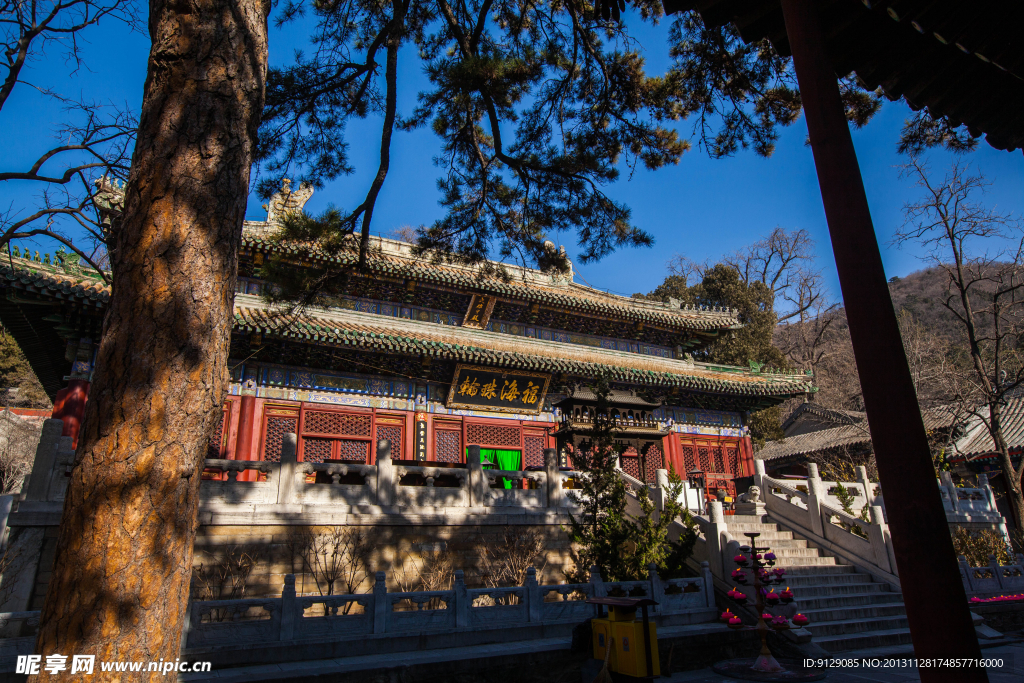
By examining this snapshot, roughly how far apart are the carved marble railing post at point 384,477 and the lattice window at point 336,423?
4080 mm

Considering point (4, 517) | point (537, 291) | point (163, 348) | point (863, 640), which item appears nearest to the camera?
point (163, 348)

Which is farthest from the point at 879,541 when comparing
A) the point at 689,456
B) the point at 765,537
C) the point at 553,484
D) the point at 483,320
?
the point at 483,320

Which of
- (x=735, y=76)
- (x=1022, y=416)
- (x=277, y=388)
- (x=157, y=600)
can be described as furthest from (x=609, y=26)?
(x=1022, y=416)

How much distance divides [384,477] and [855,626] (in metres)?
6.71

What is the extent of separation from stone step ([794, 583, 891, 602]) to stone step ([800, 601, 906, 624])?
Result: 0.26 m

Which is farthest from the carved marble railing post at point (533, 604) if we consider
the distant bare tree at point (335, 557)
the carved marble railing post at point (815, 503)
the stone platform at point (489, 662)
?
the carved marble railing post at point (815, 503)

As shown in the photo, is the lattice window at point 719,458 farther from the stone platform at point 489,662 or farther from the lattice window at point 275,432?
the lattice window at point 275,432

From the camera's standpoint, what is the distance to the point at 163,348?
8.58 feet

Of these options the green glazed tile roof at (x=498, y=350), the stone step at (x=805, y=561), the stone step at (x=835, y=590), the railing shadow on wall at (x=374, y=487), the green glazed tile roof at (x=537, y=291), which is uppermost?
the green glazed tile roof at (x=537, y=291)

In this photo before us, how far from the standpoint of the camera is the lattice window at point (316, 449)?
468 inches

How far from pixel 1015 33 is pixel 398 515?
7.74 m

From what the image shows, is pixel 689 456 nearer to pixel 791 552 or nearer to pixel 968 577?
pixel 791 552

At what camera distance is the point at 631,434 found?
41.2 ft

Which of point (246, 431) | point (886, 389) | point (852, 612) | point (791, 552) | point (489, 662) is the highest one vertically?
point (246, 431)
